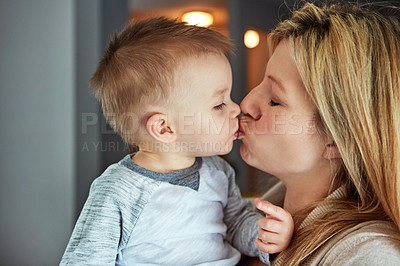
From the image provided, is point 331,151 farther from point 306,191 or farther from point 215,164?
point 215,164

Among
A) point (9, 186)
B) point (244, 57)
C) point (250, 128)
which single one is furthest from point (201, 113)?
point (244, 57)

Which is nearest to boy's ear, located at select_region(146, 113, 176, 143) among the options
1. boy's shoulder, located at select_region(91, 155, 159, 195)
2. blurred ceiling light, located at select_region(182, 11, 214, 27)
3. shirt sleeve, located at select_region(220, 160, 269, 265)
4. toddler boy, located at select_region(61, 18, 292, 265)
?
toddler boy, located at select_region(61, 18, 292, 265)

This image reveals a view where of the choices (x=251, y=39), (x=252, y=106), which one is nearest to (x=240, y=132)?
(x=252, y=106)

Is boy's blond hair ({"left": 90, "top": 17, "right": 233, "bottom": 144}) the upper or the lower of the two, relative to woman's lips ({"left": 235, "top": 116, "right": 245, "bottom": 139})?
upper

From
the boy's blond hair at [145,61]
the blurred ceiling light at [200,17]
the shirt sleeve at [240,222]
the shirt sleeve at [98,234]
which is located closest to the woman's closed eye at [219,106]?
the boy's blond hair at [145,61]

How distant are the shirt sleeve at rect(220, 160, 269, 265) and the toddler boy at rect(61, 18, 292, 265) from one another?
3 cm

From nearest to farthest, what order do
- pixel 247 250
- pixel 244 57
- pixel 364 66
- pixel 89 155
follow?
1. pixel 364 66
2. pixel 247 250
3. pixel 89 155
4. pixel 244 57

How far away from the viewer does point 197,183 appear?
1.11 m

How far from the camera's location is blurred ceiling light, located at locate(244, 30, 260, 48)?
2451 millimetres

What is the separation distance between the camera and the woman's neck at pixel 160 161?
3.59 ft

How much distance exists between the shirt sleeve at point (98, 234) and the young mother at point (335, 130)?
34cm

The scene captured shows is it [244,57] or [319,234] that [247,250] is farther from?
[244,57]

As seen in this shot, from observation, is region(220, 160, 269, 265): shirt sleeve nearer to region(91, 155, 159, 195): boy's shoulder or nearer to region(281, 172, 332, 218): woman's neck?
region(281, 172, 332, 218): woman's neck

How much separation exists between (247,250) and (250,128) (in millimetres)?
357
